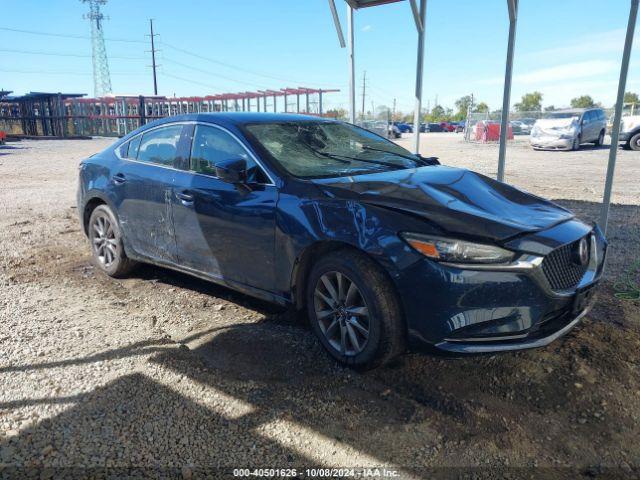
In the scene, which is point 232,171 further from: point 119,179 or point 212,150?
point 119,179

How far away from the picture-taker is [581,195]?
9.73 meters

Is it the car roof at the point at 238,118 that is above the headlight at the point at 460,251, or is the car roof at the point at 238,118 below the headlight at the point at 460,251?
above

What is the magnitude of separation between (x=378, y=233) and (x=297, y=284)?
2.58 feet

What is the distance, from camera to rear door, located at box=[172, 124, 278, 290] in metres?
3.60

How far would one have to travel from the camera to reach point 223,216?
382 cm

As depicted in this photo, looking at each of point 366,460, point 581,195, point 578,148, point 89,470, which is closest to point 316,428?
point 366,460

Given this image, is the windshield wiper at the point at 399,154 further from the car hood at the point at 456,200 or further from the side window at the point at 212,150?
the side window at the point at 212,150

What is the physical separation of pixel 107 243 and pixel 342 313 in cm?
297

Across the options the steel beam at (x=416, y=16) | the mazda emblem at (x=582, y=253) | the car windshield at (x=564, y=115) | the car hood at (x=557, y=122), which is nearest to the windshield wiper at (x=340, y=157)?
the mazda emblem at (x=582, y=253)

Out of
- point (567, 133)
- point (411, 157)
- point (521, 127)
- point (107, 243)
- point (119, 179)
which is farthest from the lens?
point (521, 127)

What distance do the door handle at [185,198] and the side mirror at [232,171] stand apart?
53cm

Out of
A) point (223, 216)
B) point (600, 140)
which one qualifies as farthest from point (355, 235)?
point (600, 140)

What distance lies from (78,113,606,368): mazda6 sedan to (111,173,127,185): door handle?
2cm

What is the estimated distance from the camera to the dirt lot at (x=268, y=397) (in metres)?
2.47
